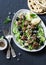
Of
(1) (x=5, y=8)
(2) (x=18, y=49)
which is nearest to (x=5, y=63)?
(2) (x=18, y=49)

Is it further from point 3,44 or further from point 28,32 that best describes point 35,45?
point 3,44

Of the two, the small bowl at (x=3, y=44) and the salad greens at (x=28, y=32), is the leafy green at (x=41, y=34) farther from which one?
the small bowl at (x=3, y=44)

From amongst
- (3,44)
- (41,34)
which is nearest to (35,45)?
(41,34)

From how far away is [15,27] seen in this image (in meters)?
1.59

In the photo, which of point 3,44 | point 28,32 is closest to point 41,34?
point 28,32

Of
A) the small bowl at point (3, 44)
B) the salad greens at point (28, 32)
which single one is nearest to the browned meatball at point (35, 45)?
the salad greens at point (28, 32)

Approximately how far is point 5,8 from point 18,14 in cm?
9

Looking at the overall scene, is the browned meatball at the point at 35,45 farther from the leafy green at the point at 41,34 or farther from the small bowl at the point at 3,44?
the small bowl at the point at 3,44

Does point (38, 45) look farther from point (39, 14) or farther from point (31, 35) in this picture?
point (39, 14)

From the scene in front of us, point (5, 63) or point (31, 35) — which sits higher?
point (31, 35)

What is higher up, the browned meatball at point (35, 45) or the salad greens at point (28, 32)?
the salad greens at point (28, 32)

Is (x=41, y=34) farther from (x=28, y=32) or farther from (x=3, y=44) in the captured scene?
(x=3, y=44)

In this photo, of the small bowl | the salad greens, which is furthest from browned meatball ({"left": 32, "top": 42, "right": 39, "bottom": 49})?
the small bowl

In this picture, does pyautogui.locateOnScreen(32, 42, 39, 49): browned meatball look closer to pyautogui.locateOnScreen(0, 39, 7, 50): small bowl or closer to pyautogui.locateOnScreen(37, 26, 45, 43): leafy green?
pyautogui.locateOnScreen(37, 26, 45, 43): leafy green
